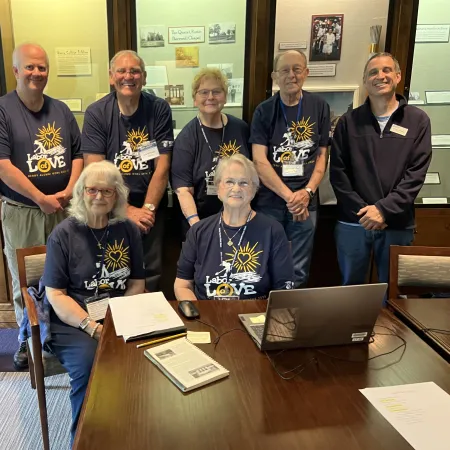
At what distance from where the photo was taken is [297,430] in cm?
100

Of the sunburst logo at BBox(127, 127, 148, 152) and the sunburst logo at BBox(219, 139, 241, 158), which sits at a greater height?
the sunburst logo at BBox(127, 127, 148, 152)

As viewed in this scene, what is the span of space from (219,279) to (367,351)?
0.68m

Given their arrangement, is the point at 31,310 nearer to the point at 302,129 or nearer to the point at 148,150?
the point at 148,150

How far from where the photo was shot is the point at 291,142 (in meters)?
2.52

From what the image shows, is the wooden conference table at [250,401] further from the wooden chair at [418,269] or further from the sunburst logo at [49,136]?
the sunburst logo at [49,136]

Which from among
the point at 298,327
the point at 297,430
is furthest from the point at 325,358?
the point at 297,430

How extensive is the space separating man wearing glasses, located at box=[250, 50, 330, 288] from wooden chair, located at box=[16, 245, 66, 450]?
49.8 inches

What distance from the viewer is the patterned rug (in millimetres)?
2615

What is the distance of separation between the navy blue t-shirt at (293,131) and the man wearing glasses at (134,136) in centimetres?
54

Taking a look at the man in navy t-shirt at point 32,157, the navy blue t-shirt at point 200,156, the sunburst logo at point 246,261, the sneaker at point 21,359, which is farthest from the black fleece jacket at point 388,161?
the sneaker at point 21,359

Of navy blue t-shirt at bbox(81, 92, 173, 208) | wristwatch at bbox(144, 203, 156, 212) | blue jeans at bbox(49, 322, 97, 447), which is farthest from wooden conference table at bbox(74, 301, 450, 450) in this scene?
navy blue t-shirt at bbox(81, 92, 173, 208)

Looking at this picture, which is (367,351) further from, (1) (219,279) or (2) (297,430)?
(1) (219,279)

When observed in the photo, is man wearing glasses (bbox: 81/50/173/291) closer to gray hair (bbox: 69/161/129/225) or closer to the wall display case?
gray hair (bbox: 69/161/129/225)

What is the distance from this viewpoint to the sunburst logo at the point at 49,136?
8.10 ft
